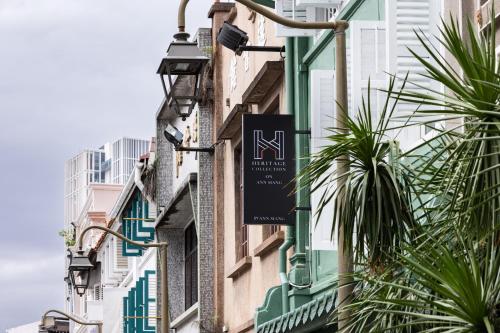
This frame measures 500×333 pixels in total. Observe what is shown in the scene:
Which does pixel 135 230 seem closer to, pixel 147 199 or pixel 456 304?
pixel 147 199

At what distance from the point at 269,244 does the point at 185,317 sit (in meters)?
11.1

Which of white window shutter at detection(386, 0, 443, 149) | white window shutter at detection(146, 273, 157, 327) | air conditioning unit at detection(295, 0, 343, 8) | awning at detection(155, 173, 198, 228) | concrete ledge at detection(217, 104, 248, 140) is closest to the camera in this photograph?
white window shutter at detection(386, 0, 443, 149)

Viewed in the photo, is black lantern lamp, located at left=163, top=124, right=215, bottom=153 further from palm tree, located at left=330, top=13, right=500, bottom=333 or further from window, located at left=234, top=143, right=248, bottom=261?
palm tree, located at left=330, top=13, right=500, bottom=333

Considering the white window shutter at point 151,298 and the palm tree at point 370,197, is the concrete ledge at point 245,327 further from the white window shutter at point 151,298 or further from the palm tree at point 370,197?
the white window shutter at point 151,298

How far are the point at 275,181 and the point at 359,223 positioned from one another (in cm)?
1067

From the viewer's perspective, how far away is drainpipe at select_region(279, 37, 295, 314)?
25.6 m

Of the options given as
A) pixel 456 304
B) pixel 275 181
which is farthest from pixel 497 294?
pixel 275 181

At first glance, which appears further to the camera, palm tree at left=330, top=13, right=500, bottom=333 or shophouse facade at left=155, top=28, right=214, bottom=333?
shophouse facade at left=155, top=28, right=214, bottom=333

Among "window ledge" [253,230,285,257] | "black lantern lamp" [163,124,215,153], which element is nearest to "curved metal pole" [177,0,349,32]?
"window ledge" [253,230,285,257]

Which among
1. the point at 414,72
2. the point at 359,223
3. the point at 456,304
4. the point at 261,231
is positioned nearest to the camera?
the point at 456,304

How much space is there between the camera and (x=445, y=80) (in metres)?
11.7

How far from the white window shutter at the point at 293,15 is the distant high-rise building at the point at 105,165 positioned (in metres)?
156

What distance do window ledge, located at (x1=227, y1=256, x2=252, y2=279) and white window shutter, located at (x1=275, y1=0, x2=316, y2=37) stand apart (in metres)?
6.13

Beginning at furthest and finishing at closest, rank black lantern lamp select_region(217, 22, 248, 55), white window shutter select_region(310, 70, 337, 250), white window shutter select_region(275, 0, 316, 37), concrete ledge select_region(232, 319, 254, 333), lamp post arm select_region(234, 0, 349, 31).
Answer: concrete ledge select_region(232, 319, 254, 333), black lantern lamp select_region(217, 22, 248, 55), white window shutter select_region(275, 0, 316, 37), white window shutter select_region(310, 70, 337, 250), lamp post arm select_region(234, 0, 349, 31)
